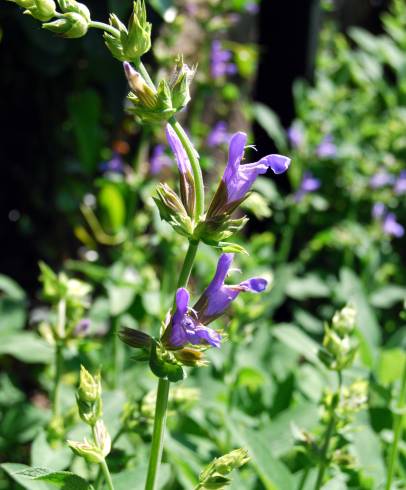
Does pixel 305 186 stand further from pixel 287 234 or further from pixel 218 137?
pixel 218 137

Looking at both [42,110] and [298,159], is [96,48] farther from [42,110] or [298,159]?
[298,159]

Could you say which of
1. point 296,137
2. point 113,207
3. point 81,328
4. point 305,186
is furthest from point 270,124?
point 81,328

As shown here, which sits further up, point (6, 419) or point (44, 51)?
point (44, 51)

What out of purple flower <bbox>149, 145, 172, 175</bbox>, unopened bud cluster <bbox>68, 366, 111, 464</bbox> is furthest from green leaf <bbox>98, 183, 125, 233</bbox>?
unopened bud cluster <bbox>68, 366, 111, 464</bbox>

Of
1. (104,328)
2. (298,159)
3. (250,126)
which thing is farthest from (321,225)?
(104,328)

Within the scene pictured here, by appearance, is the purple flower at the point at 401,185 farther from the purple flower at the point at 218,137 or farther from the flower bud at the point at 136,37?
the flower bud at the point at 136,37

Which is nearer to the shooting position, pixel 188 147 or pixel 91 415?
pixel 188 147

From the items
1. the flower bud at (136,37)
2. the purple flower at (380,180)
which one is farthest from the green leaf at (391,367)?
the purple flower at (380,180)
